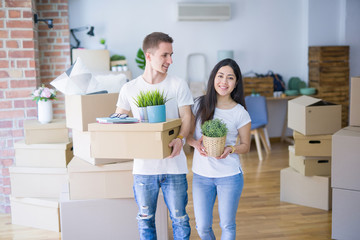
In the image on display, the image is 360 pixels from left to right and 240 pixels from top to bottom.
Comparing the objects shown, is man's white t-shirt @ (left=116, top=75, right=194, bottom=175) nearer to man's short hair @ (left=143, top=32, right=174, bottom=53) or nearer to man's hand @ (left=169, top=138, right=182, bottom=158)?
man's hand @ (left=169, top=138, right=182, bottom=158)

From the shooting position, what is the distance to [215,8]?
6406mm

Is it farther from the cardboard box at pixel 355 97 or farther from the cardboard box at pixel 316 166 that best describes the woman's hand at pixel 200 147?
the cardboard box at pixel 316 166

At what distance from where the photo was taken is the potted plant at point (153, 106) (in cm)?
202

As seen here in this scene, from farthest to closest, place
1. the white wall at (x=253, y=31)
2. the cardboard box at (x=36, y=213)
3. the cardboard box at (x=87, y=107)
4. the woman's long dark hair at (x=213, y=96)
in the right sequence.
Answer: the white wall at (x=253, y=31) < the cardboard box at (x=36, y=213) < the cardboard box at (x=87, y=107) < the woman's long dark hair at (x=213, y=96)

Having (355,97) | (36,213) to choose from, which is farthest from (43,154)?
(355,97)

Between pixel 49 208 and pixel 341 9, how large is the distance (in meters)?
5.57

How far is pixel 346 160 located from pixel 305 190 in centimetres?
98

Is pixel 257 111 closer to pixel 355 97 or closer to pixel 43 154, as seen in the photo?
pixel 355 97

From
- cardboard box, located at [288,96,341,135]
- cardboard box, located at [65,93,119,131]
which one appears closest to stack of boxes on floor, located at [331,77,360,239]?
cardboard box, located at [288,96,341,135]

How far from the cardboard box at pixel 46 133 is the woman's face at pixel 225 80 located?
169cm

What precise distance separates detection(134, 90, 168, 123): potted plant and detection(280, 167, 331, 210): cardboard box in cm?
218

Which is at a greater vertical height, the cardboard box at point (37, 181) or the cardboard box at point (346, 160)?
the cardboard box at point (346, 160)

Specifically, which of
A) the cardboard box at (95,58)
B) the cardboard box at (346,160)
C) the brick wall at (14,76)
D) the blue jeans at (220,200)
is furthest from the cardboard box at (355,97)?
the cardboard box at (95,58)

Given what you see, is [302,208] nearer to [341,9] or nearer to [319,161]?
[319,161]
